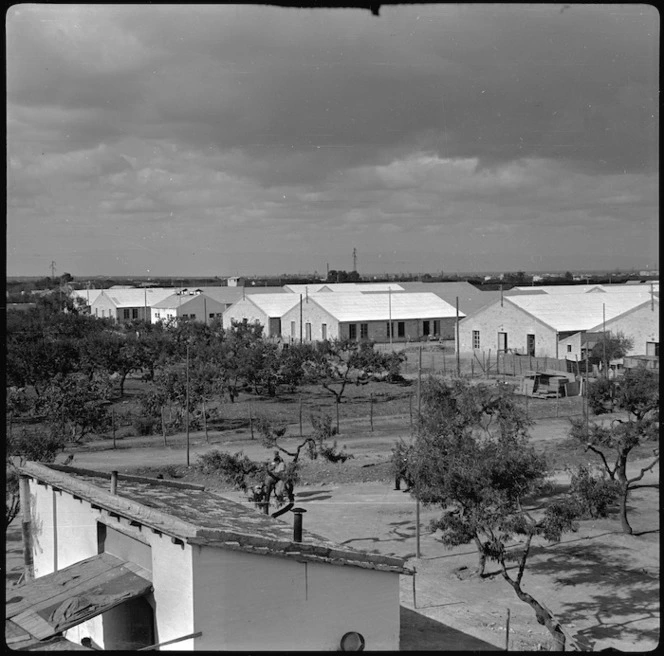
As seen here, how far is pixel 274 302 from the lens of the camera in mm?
50500

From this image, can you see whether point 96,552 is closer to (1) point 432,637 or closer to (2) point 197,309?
(1) point 432,637

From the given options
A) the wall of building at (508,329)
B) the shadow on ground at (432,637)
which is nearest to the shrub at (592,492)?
the shadow on ground at (432,637)

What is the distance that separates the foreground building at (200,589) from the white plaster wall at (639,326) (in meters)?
28.1

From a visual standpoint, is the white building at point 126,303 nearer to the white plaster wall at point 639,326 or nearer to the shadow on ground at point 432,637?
the white plaster wall at point 639,326

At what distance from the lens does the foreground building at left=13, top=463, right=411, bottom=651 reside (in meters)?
6.81

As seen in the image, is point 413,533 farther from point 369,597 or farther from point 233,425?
point 233,425

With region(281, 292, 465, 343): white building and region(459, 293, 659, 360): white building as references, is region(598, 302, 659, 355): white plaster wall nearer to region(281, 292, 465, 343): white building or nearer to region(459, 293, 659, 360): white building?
region(459, 293, 659, 360): white building

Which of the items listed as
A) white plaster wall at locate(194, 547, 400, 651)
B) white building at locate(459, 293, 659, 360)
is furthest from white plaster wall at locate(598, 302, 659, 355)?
white plaster wall at locate(194, 547, 400, 651)

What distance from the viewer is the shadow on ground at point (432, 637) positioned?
9320 mm

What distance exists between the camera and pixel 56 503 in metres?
9.21

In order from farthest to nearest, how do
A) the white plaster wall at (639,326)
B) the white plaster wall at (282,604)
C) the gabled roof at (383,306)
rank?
the gabled roof at (383,306), the white plaster wall at (639,326), the white plaster wall at (282,604)

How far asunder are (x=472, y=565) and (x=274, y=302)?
3875cm

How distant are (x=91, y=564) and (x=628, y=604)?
7.19m

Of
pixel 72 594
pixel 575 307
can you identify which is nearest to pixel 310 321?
pixel 575 307
